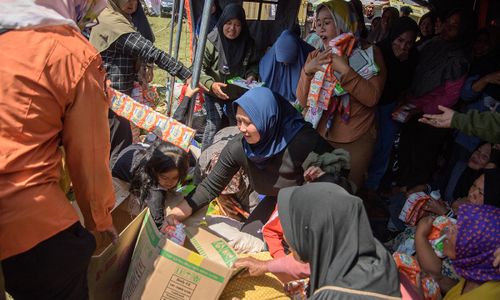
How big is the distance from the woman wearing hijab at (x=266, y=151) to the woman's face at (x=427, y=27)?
125 inches

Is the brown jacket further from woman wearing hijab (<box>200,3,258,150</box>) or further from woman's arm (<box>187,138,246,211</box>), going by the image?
woman wearing hijab (<box>200,3,258,150</box>)

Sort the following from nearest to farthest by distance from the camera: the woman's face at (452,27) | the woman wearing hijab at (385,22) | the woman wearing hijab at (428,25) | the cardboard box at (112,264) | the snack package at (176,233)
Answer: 1. the cardboard box at (112,264)
2. the snack package at (176,233)
3. the woman's face at (452,27)
4. the woman wearing hijab at (428,25)
5. the woman wearing hijab at (385,22)

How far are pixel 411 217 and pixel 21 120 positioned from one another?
231cm

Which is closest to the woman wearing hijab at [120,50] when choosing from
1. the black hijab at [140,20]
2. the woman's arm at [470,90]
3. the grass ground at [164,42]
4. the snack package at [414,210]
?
the black hijab at [140,20]

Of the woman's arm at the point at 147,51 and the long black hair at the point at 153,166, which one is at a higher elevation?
the woman's arm at the point at 147,51

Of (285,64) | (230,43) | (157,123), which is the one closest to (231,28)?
(230,43)

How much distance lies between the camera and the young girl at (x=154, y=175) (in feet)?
7.50

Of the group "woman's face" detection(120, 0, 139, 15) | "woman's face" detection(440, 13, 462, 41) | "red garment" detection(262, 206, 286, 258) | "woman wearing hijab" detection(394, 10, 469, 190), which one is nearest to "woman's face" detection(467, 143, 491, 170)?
"woman wearing hijab" detection(394, 10, 469, 190)

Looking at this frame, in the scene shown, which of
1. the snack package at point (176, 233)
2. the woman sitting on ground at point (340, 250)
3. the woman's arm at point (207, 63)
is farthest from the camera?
the woman's arm at point (207, 63)

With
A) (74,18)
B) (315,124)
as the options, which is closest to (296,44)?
(315,124)

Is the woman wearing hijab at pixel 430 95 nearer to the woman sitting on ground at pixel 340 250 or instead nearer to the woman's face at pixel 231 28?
the woman's face at pixel 231 28

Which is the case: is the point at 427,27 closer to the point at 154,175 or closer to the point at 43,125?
the point at 154,175

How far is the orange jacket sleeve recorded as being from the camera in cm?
131

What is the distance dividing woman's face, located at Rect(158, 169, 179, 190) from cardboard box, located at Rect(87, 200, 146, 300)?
1.58 ft
